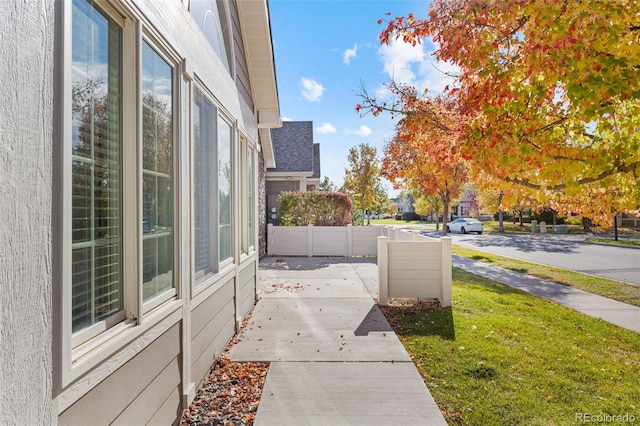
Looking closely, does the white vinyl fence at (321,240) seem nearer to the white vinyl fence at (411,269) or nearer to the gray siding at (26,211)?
the white vinyl fence at (411,269)

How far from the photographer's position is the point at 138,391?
2.12 metres

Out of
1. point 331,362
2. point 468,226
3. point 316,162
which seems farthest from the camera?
point 468,226

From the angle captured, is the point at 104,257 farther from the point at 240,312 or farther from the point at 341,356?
the point at 240,312

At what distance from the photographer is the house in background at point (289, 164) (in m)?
15.1

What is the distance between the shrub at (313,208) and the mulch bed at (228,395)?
942cm

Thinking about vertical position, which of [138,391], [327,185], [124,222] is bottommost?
[138,391]

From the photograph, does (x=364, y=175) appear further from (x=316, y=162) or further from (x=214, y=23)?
(x=214, y=23)

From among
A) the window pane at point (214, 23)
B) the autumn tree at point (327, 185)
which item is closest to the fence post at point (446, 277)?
the window pane at point (214, 23)

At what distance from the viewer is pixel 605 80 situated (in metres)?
3.24

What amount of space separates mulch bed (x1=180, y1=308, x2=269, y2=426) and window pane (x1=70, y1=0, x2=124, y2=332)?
4.87 feet

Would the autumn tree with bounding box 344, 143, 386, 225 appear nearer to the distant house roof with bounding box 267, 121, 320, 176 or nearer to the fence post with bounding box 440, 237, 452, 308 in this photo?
the distant house roof with bounding box 267, 121, 320, 176

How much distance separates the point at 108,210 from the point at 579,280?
10.7 m

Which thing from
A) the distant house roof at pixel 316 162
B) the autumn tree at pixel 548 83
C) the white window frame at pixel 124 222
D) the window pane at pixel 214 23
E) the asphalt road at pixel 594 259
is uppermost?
the distant house roof at pixel 316 162

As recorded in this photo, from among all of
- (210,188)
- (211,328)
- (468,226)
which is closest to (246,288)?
(211,328)
